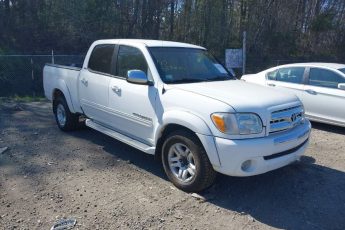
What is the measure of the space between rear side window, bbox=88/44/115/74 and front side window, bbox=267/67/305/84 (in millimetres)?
4700

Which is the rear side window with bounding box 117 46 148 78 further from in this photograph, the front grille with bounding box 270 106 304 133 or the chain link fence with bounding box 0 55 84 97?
the chain link fence with bounding box 0 55 84 97

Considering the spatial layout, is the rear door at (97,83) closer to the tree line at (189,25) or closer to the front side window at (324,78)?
the front side window at (324,78)

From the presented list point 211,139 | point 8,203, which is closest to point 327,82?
point 211,139

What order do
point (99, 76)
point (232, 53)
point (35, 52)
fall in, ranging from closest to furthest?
point (99, 76) → point (232, 53) → point (35, 52)

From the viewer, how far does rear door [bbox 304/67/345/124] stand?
734 centimetres

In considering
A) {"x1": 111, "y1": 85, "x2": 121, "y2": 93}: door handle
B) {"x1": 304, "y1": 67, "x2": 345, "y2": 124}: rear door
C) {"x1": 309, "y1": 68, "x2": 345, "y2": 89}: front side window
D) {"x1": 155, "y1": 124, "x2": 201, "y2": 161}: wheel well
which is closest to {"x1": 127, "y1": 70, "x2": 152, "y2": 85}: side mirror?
{"x1": 111, "y1": 85, "x2": 121, "y2": 93}: door handle

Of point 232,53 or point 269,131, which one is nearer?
point 269,131

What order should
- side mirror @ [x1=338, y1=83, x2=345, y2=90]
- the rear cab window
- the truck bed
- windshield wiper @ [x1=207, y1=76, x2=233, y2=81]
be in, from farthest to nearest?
side mirror @ [x1=338, y1=83, x2=345, y2=90], the truck bed, windshield wiper @ [x1=207, y1=76, x2=233, y2=81], the rear cab window

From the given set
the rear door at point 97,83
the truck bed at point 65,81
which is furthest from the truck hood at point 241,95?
the truck bed at point 65,81

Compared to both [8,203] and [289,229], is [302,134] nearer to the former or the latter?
[289,229]

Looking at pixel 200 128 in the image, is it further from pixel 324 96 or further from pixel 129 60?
pixel 324 96

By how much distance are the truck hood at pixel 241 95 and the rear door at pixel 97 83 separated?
154 cm

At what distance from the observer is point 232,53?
14.1 metres

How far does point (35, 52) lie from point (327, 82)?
1419 cm
